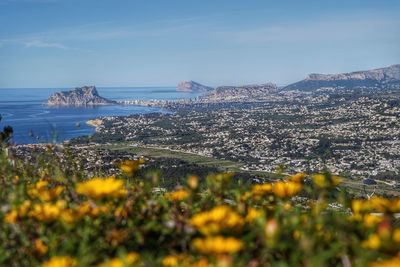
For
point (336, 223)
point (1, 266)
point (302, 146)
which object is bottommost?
point (302, 146)

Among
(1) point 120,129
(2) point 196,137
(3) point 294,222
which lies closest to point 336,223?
(3) point 294,222

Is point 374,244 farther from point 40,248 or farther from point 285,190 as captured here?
point 40,248

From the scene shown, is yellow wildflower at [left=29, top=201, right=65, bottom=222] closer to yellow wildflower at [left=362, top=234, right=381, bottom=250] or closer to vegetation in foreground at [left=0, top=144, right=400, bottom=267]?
vegetation in foreground at [left=0, top=144, right=400, bottom=267]

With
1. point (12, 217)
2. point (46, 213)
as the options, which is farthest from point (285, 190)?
point (12, 217)

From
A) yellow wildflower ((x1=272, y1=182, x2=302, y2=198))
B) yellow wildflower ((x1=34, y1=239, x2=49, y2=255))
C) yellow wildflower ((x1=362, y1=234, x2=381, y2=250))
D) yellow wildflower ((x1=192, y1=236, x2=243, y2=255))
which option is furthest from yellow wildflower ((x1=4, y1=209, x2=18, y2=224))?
yellow wildflower ((x1=362, y1=234, x2=381, y2=250))

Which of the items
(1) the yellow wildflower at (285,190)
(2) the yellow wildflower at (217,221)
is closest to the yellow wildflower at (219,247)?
(2) the yellow wildflower at (217,221)

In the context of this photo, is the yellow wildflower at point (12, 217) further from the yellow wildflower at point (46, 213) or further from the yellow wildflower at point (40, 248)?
the yellow wildflower at point (40, 248)

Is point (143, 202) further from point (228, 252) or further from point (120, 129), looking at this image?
point (120, 129)

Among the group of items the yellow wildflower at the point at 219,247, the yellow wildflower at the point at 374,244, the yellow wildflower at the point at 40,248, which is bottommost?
the yellow wildflower at the point at 40,248

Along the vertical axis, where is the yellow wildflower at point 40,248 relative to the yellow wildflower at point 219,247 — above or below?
below
